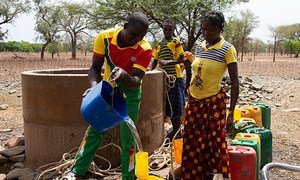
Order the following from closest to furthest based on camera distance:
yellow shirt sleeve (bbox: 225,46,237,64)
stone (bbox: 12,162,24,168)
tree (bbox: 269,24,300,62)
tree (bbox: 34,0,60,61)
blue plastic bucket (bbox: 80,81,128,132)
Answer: blue plastic bucket (bbox: 80,81,128,132) → yellow shirt sleeve (bbox: 225,46,237,64) → stone (bbox: 12,162,24,168) → tree (bbox: 34,0,60,61) → tree (bbox: 269,24,300,62)

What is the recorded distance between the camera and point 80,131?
354 cm

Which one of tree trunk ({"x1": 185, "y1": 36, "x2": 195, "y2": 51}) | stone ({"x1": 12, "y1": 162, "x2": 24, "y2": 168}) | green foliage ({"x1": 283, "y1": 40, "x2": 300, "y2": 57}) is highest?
green foliage ({"x1": 283, "y1": 40, "x2": 300, "y2": 57})

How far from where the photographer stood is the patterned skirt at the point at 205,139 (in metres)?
2.70

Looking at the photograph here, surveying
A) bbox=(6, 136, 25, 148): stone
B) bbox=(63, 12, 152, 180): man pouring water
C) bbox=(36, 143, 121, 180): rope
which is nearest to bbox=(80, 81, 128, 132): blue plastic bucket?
bbox=(63, 12, 152, 180): man pouring water

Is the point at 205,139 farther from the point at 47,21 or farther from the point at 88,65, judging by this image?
the point at 47,21

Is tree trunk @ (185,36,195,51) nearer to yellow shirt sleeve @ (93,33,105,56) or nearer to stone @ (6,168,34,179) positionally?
stone @ (6,168,34,179)

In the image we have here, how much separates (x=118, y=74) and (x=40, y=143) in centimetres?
178

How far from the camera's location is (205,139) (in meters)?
2.76

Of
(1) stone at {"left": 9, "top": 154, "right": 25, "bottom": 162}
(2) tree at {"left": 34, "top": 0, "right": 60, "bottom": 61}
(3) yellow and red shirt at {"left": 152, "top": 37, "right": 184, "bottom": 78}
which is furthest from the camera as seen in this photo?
(2) tree at {"left": 34, "top": 0, "right": 60, "bottom": 61}

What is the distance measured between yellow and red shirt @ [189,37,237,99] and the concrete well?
3.61ft

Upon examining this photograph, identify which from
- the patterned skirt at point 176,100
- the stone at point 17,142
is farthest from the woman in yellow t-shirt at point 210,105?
the stone at point 17,142

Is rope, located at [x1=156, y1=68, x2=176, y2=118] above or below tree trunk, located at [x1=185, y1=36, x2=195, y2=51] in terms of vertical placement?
A: below

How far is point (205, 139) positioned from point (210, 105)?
0.89 feet

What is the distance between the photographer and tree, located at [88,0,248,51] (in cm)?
1591
